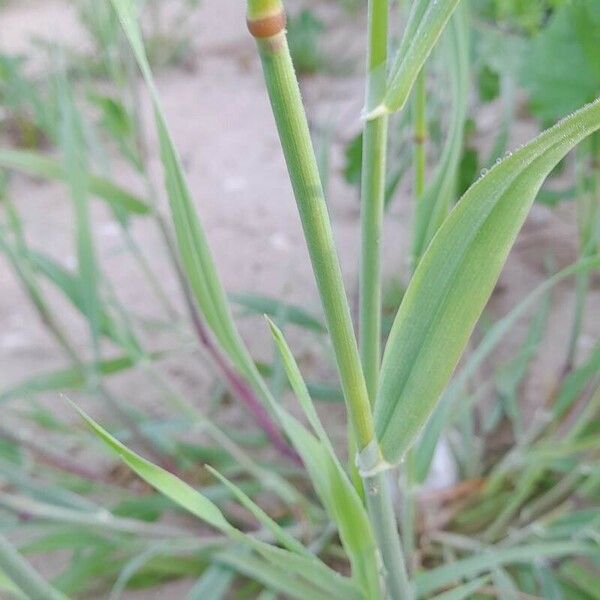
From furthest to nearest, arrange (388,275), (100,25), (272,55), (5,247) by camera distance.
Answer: (388,275) → (100,25) → (5,247) → (272,55)

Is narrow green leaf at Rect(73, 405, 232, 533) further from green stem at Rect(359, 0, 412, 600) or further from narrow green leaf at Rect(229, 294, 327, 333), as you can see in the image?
narrow green leaf at Rect(229, 294, 327, 333)

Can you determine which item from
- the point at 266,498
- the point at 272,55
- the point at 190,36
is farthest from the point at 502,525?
the point at 190,36

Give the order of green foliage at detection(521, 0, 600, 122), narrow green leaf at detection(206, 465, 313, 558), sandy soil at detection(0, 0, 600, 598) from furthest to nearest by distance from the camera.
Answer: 1. sandy soil at detection(0, 0, 600, 598)
2. green foliage at detection(521, 0, 600, 122)
3. narrow green leaf at detection(206, 465, 313, 558)

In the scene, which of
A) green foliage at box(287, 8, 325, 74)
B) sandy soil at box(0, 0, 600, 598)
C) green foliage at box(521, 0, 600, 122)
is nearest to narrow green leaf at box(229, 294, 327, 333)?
sandy soil at box(0, 0, 600, 598)

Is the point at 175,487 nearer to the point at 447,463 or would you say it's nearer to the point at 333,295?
the point at 333,295

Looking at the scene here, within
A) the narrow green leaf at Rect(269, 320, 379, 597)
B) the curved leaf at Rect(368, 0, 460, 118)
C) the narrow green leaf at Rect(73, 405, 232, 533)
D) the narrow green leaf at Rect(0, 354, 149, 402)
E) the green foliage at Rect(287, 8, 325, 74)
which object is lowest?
the narrow green leaf at Rect(73, 405, 232, 533)

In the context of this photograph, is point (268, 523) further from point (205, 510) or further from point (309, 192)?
point (309, 192)

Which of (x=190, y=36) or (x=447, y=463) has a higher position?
(x=190, y=36)
